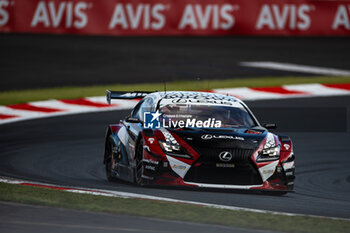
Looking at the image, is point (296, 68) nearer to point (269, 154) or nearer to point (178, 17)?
point (178, 17)

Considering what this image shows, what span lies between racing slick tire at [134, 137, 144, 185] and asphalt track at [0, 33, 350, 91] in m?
12.0

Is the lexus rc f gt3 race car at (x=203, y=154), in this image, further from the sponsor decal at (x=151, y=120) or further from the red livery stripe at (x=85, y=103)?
the red livery stripe at (x=85, y=103)

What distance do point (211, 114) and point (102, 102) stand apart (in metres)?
8.98

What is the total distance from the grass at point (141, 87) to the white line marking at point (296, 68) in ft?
4.84

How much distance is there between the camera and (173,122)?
40.6ft

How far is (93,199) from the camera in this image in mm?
10320

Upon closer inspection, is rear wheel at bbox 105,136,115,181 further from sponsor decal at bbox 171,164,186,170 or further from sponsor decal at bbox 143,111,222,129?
sponsor decal at bbox 171,164,186,170

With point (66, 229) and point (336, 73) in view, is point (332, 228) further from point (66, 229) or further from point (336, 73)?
point (336, 73)

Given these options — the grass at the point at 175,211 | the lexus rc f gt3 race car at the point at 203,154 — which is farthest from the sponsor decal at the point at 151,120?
the grass at the point at 175,211

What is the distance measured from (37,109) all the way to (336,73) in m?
10.6

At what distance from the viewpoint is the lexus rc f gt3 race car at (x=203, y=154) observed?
1135 centimetres

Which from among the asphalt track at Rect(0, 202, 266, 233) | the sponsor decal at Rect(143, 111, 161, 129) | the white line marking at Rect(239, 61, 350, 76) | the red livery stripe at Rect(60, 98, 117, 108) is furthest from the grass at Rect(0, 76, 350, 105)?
the asphalt track at Rect(0, 202, 266, 233)

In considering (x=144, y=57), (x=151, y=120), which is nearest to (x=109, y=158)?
(x=151, y=120)

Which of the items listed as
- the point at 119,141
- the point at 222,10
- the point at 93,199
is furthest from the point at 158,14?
the point at 93,199
